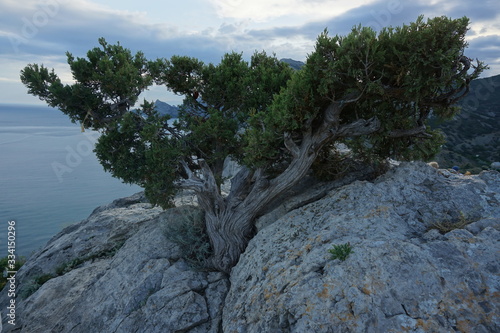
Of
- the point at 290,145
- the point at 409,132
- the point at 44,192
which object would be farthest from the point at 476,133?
the point at 44,192

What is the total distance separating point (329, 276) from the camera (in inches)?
281

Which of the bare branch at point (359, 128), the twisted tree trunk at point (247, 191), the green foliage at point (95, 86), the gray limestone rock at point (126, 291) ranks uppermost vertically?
the green foliage at point (95, 86)

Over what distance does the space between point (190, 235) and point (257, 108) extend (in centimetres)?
702

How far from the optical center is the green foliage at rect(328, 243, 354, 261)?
7348mm

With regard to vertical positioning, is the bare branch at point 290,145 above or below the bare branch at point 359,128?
below

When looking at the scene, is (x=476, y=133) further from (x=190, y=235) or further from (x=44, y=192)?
(x=44, y=192)

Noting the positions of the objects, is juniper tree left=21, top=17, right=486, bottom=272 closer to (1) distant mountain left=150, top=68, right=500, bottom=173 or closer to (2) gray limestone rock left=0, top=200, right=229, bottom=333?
(2) gray limestone rock left=0, top=200, right=229, bottom=333

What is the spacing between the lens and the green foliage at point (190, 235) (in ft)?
44.1

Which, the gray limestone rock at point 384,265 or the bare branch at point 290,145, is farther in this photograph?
the bare branch at point 290,145

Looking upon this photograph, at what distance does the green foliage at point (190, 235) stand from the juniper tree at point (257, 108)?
0.51m

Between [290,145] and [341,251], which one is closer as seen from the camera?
[341,251]

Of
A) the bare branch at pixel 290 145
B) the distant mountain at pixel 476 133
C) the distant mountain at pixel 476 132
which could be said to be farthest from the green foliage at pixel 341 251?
the distant mountain at pixel 476 133

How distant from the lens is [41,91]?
15.1 meters

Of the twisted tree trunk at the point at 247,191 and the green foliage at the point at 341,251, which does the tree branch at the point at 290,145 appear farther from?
the green foliage at the point at 341,251
